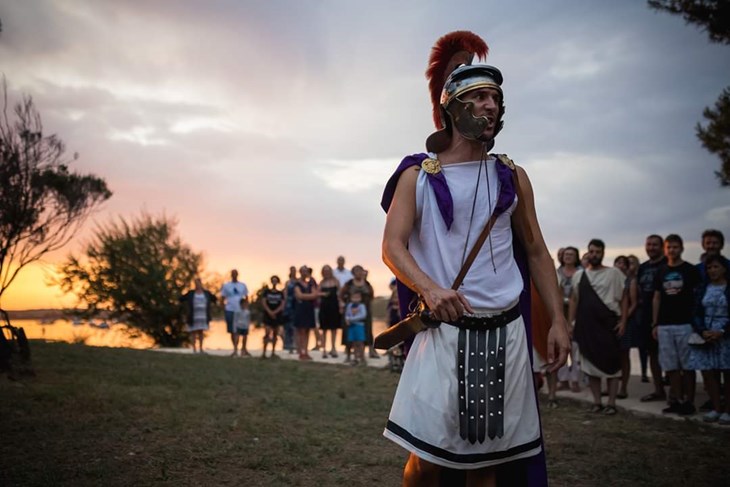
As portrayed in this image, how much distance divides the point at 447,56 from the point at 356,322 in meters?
10.3

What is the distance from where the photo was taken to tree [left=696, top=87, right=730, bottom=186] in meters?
11.6

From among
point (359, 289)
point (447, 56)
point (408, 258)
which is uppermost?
point (447, 56)

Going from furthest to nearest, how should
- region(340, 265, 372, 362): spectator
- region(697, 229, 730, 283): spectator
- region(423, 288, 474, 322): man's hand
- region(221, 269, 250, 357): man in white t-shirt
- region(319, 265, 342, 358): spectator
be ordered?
region(221, 269, 250, 357): man in white t-shirt
region(319, 265, 342, 358): spectator
region(340, 265, 372, 362): spectator
region(697, 229, 730, 283): spectator
region(423, 288, 474, 322): man's hand

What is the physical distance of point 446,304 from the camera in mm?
2316

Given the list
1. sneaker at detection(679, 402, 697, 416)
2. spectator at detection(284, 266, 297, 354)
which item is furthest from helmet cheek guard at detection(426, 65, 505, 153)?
spectator at detection(284, 266, 297, 354)

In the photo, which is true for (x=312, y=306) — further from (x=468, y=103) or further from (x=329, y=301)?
(x=468, y=103)

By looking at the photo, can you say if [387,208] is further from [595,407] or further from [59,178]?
[59,178]

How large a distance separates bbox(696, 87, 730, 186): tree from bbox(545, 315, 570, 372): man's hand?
10.8 m

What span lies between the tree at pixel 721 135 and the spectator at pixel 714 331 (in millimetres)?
5531

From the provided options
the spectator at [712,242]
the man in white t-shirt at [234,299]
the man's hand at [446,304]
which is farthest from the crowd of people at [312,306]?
the man's hand at [446,304]

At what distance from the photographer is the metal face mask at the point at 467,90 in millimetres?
2654

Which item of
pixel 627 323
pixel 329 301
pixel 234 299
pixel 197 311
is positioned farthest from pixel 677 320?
pixel 197 311

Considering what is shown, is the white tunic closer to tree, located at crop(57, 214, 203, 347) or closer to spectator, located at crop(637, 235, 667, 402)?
spectator, located at crop(637, 235, 667, 402)

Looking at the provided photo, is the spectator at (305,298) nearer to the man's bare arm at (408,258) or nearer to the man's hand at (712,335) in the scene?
the man's hand at (712,335)
